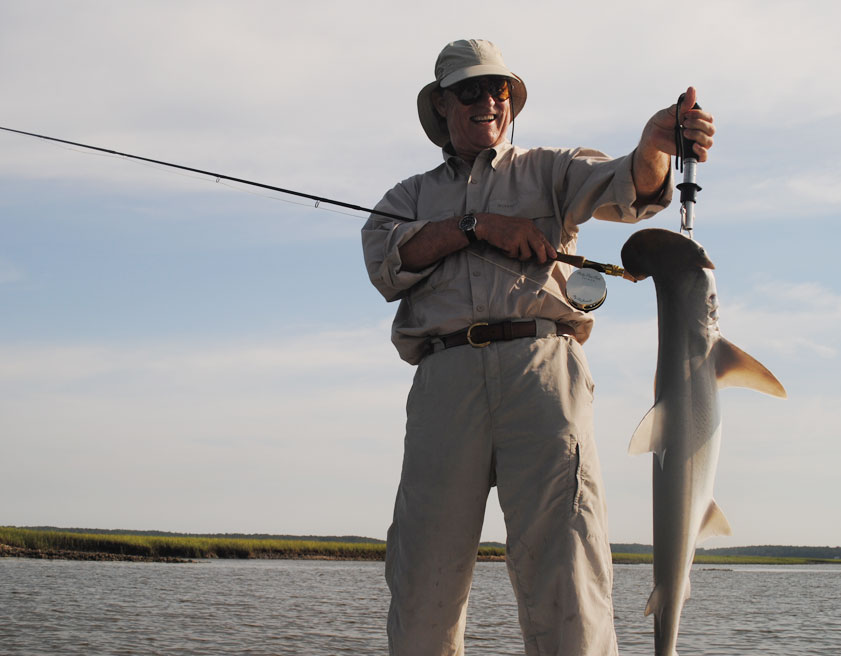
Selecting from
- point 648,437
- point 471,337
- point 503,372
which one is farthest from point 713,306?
point 471,337

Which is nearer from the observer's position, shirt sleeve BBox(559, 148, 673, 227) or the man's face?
shirt sleeve BBox(559, 148, 673, 227)

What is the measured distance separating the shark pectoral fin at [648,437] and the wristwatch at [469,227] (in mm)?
1096

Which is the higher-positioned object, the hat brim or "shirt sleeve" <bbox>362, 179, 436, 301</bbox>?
the hat brim

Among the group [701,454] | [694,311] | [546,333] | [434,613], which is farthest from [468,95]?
[434,613]

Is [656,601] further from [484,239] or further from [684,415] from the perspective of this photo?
[484,239]

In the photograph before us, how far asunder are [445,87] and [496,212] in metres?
0.59

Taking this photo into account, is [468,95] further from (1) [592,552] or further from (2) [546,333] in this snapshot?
(1) [592,552]

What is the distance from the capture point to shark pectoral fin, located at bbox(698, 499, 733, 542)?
2963 mm

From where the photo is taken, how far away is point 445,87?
389cm

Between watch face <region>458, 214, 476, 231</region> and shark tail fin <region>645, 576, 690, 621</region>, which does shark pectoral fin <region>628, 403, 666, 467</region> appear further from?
watch face <region>458, 214, 476, 231</region>

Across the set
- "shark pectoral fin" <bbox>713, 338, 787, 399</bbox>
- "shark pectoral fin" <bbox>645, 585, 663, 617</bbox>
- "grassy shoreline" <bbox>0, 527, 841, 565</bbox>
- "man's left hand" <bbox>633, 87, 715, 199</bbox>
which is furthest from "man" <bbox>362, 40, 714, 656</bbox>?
"grassy shoreline" <bbox>0, 527, 841, 565</bbox>

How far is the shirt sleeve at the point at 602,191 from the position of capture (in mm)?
3480

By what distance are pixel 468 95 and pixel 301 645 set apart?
920 cm

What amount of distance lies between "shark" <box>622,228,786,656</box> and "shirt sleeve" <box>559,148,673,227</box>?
441mm
